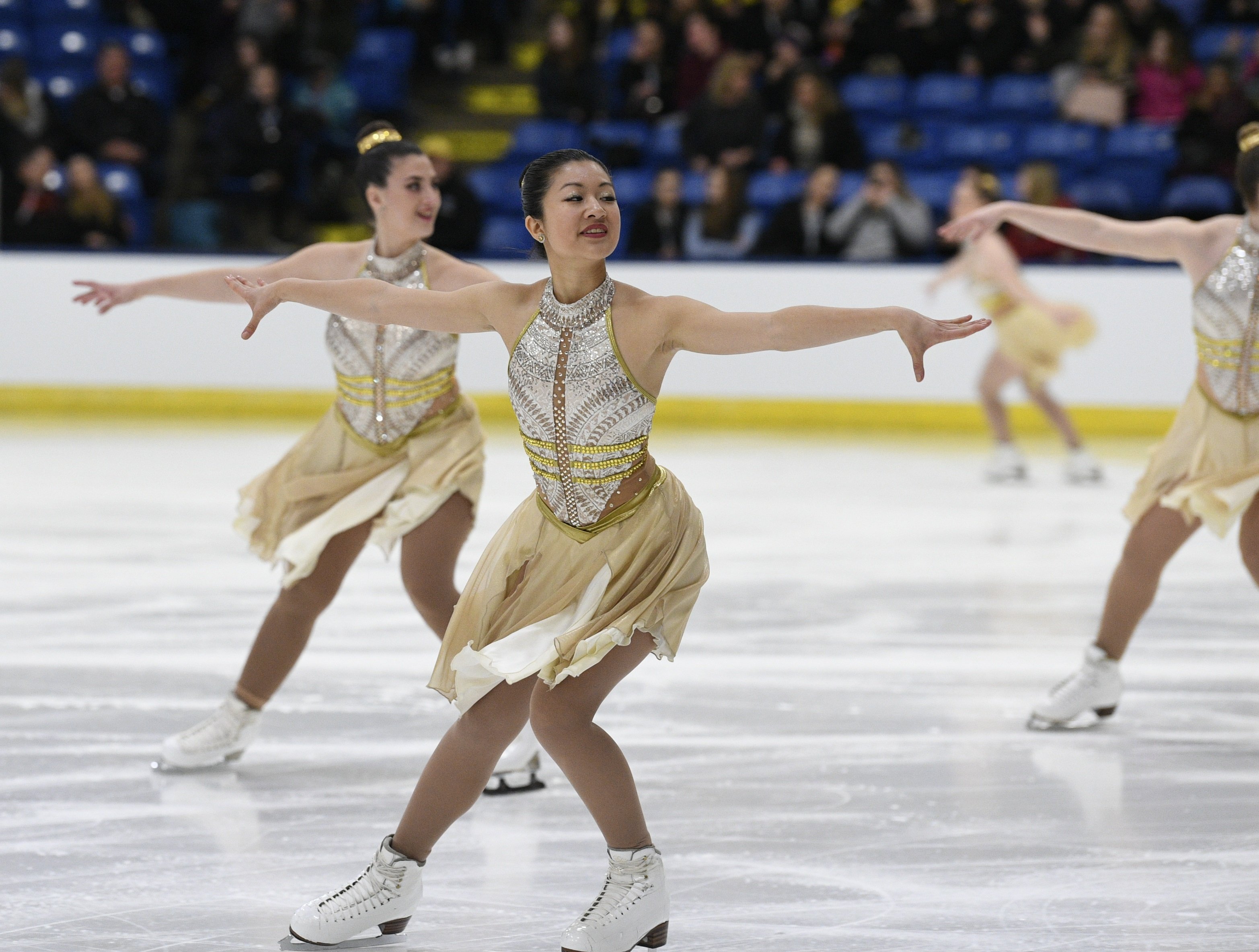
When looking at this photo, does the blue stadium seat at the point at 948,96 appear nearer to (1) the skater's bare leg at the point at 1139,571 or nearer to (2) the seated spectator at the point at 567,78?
(2) the seated spectator at the point at 567,78

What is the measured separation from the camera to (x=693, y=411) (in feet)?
36.0

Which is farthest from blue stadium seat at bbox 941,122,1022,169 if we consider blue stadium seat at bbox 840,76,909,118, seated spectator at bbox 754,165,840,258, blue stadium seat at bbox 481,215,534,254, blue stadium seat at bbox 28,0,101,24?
blue stadium seat at bbox 28,0,101,24

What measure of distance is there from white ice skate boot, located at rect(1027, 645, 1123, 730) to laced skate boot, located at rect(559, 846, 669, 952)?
5.82 ft

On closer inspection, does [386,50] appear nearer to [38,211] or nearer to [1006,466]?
[38,211]

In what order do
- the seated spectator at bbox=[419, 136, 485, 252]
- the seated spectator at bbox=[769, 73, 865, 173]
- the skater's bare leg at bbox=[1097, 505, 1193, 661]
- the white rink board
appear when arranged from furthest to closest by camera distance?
→ the seated spectator at bbox=[769, 73, 865, 173] → the seated spectator at bbox=[419, 136, 485, 252] → the white rink board → the skater's bare leg at bbox=[1097, 505, 1193, 661]

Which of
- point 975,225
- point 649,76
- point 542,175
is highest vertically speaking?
point 542,175

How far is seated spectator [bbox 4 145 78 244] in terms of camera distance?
11.3 meters

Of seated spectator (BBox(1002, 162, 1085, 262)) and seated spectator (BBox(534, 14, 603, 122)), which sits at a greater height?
seated spectator (BBox(534, 14, 603, 122))

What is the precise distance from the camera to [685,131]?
39.8 ft

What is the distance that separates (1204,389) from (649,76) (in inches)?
355

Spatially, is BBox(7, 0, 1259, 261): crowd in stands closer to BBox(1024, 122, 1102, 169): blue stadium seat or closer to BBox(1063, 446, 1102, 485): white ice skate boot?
BBox(1024, 122, 1102, 169): blue stadium seat

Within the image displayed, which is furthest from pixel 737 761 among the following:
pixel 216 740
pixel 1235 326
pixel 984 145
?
pixel 984 145

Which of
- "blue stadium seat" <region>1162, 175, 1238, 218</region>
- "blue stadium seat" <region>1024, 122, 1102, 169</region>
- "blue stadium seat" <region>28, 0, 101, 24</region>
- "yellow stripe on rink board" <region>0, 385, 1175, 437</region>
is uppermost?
"blue stadium seat" <region>28, 0, 101, 24</region>

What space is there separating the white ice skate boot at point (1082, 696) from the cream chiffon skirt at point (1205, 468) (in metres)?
0.38
